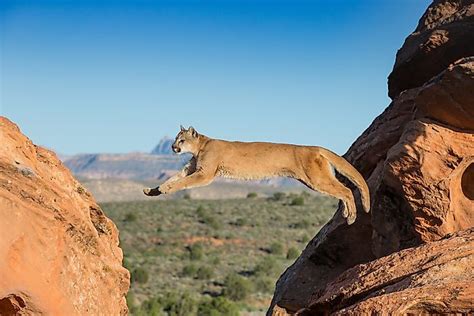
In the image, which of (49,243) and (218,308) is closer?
(49,243)

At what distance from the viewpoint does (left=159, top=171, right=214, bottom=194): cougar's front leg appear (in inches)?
457

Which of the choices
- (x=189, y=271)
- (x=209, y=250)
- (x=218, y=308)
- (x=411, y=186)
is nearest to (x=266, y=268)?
(x=189, y=271)

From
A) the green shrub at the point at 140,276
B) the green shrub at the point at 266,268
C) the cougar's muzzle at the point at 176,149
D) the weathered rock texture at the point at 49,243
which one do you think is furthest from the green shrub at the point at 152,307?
the weathered rock texture at the point at 49,243

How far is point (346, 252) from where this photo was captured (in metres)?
11.9

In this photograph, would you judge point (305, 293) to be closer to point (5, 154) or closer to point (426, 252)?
point (426, 252)

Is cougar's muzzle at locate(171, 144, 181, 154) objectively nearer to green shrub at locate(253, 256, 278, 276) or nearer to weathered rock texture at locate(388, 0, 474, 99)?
weathered rock texture at locate(388, 0, 474, 99)

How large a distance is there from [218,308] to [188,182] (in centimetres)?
1570

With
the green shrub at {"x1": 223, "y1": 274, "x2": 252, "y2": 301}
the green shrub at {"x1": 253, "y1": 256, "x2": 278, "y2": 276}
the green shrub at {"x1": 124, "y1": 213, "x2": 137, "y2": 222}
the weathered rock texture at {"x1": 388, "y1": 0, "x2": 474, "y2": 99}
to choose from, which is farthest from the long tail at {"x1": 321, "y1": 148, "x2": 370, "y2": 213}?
the green shrub at {"x1": 124, "y1": 213, "x2": 137, "y2": 222}

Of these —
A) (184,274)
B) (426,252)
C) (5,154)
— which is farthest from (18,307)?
(184,274)

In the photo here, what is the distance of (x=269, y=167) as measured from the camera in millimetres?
11930

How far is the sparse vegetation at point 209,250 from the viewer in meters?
29.7

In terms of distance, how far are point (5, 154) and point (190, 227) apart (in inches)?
1621

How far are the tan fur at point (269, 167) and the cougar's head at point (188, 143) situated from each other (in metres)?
0.05

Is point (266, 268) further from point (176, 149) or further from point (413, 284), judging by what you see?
point (413, 284)
